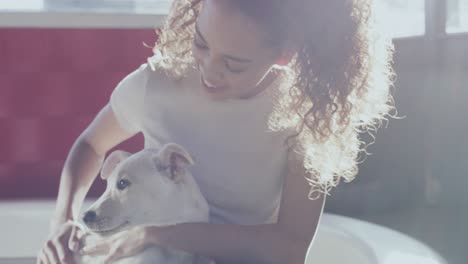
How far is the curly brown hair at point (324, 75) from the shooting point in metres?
0.85

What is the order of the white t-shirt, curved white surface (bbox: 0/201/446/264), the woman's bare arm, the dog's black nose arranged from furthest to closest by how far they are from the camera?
curved white surface (bbox: 0/201/446/264), the woman's bare arm, the white t-shirt, the dog's black nose

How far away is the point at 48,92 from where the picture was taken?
179 centimetres

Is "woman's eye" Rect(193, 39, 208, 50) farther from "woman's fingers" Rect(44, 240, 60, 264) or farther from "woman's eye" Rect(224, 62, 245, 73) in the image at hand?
"woman's fingers" Rect(44, 240, 60, 264)

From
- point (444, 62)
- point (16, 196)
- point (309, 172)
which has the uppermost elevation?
point (444, 62)

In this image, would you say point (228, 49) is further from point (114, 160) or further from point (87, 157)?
point (87, 157)

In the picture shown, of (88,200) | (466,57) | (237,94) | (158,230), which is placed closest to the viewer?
(158,230)

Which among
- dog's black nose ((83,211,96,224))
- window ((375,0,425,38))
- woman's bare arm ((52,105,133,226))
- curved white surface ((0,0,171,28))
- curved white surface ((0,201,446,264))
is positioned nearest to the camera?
dog's black nose ((83,211,96,224))

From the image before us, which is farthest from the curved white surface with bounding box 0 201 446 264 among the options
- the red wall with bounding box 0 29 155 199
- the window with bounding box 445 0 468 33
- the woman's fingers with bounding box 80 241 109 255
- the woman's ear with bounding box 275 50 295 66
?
the window with bounding box 445 0 468 33

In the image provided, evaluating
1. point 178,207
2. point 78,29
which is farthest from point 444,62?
point 178,207

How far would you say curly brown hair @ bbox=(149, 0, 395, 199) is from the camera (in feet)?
2.78

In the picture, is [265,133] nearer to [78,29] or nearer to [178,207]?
[178,207]

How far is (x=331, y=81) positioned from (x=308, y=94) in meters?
0.04

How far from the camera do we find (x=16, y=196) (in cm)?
181

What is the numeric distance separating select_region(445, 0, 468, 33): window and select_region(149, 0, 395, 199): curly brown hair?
3.28ft
